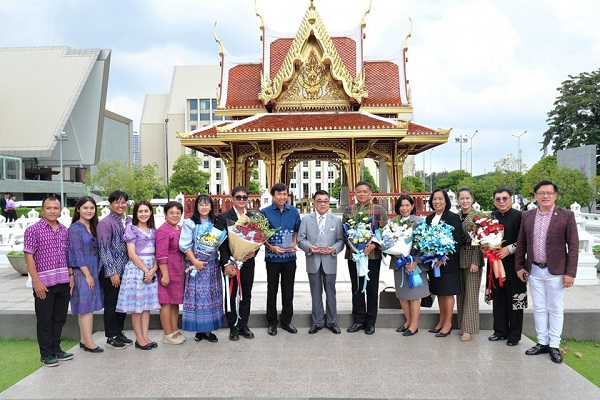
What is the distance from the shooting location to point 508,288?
4652 millimetres

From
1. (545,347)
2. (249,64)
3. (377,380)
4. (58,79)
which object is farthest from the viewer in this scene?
(58,79)

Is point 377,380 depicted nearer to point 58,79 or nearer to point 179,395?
point 179,395

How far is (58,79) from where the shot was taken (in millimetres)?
47344

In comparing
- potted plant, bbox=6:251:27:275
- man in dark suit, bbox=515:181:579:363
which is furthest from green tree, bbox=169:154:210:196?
man in dark suit, bbox=515:181:579:363

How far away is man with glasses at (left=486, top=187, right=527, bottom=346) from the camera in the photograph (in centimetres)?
456

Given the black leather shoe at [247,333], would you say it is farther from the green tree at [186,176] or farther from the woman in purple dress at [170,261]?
the green tree at [186,176]

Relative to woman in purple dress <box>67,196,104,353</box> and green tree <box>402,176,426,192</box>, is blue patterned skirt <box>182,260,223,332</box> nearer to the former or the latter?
woman in purple dress <box>67,196,104,353</box>

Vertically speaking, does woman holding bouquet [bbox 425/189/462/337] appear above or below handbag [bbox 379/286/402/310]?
above

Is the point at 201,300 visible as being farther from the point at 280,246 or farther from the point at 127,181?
the point at 127,181

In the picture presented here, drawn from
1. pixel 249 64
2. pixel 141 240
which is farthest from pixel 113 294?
pixel 249 64

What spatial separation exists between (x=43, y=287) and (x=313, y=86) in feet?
41.2

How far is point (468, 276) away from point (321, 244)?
5.34 ft

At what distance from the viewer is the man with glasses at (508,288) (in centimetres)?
456

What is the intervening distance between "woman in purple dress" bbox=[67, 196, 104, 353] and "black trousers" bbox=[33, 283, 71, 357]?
112 mm
